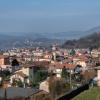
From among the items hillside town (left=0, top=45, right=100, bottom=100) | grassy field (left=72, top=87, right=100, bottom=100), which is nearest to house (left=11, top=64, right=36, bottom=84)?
hillside town (left=0, top=45, right=100, bottom=100)

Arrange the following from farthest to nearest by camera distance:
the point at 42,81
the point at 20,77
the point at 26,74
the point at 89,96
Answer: the point at 26,74 → the point at 20,77 → the point at 42,81 → the point at 89,96

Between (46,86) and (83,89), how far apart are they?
15.3 metres

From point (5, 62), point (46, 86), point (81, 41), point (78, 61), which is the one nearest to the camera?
point (46, 86)

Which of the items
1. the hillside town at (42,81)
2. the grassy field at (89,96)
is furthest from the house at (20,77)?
the grassy field at (89,96)

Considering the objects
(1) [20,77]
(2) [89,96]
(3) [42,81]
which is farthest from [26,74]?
(2) [89,96]

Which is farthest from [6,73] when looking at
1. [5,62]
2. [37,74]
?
[5,62]

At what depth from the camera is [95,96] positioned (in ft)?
17.1

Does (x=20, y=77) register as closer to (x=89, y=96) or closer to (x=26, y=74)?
(x=26, y=74)

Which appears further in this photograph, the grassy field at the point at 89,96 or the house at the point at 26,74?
the house at the point at 26,74

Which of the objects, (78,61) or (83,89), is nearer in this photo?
(83,89)

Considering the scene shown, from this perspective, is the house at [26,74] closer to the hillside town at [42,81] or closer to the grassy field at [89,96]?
the hillside town at [42,81]

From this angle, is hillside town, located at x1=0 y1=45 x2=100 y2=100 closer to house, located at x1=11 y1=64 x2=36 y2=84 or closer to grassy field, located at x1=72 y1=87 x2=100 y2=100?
house, located at x1=11 y1=64 x2=36 y2=84

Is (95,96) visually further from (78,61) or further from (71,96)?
(78,61)

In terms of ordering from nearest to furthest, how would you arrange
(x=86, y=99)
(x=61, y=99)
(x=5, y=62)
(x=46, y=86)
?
(x=61, y=99), (x=86, y=99), (x=46, y=86), (x=5, y=62)
